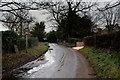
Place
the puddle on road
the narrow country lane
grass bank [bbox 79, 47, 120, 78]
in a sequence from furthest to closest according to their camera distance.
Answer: the puddle on road < the narrow country lane < grass bank [bbox 79, 47, 120, 78]

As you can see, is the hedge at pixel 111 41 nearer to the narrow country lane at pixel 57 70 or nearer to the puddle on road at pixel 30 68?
the narrow country lane at pixel 57 70

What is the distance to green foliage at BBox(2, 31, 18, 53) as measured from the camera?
256 inches

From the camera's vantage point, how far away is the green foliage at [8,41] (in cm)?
651

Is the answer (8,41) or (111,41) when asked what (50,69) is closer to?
(8,41)

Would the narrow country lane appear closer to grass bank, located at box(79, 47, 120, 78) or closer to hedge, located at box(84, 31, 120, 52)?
grass bank, located at box(79, 47, 120, 78)

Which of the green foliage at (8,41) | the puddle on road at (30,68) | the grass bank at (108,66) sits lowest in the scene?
the puddle on road at (30,68)

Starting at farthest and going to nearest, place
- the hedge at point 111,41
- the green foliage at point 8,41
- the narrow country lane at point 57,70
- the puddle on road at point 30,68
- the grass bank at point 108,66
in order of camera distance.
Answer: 1. the green foliage at point 8,41
2. the hedge at point 111,41
3. the puddle on road at point 30,68
4. the narrow country lane at point 57,70
5. the grass bank at point 108,66

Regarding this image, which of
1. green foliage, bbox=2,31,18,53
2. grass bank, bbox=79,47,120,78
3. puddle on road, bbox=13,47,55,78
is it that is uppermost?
green foliage, bbox=2,31,18,53

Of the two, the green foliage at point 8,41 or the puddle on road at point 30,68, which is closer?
the puddle on road at point 30,68

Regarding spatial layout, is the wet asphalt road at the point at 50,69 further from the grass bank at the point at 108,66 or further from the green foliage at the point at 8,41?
the green foliage at the point at 8,41

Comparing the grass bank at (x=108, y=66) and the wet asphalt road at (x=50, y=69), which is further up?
the grass bank at (x=108, y=66)

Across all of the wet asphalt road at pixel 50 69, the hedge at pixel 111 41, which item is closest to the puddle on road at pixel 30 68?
the wet asphalt road at pixel 50 69

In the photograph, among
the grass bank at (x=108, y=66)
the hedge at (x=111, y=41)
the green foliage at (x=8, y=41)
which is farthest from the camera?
the green foliage at (x=8, y=41)

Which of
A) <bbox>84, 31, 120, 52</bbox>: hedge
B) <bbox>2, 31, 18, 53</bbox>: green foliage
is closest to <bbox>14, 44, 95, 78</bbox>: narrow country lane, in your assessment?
<bbox>2, 31, 18, 53</bbox>: green foliage
